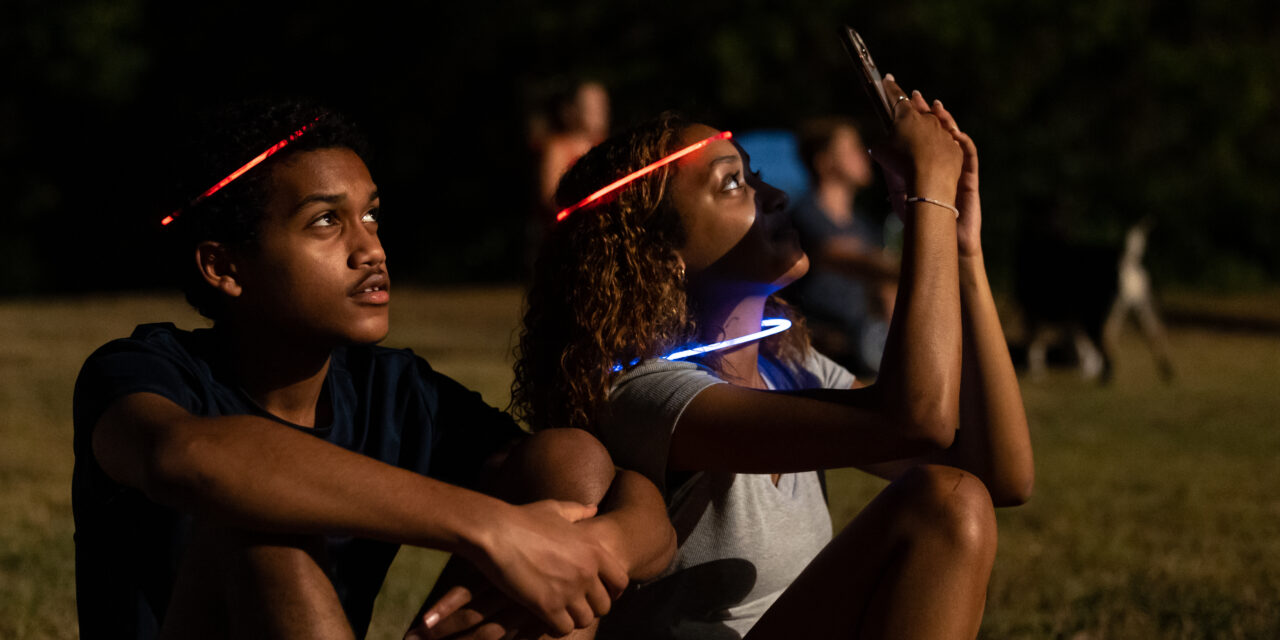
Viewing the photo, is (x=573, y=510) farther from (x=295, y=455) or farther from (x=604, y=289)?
(x=604, y=289)

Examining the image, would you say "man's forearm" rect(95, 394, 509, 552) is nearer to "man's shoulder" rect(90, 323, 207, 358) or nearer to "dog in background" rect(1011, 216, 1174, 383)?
"man's shoulder" rect(90, 323, 207, 358)

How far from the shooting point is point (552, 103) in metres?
6.88

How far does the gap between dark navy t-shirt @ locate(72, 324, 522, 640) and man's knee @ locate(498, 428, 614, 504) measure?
0.23 meters

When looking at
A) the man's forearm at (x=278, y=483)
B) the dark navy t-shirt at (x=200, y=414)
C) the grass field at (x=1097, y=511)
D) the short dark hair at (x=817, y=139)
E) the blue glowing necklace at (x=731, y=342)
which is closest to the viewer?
the man's forearm at (x=278, y=483)

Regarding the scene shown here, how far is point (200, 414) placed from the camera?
6.59ft

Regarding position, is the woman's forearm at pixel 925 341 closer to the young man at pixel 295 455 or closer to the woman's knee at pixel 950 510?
the woman's knee at pixel 950 510

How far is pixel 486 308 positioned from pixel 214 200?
50.1 ft

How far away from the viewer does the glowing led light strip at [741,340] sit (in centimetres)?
234

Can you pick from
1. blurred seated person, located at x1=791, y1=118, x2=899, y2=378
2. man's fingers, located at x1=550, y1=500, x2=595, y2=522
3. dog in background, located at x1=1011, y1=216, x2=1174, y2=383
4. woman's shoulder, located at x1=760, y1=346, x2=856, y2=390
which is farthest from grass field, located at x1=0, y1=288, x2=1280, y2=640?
man's fingers, located at x1=550, y1=500, x2=595, y2=522

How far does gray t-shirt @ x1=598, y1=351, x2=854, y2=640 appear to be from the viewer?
2236mm

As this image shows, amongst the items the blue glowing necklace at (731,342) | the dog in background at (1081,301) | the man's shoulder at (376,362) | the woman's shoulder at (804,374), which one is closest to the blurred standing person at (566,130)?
the woman's shoulder at (804,374)

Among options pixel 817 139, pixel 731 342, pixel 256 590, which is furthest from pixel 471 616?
pixel 817 139

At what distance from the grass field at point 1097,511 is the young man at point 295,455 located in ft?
4.50

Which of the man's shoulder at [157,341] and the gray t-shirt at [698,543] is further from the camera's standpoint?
the gray t-shirt at [698,543]
